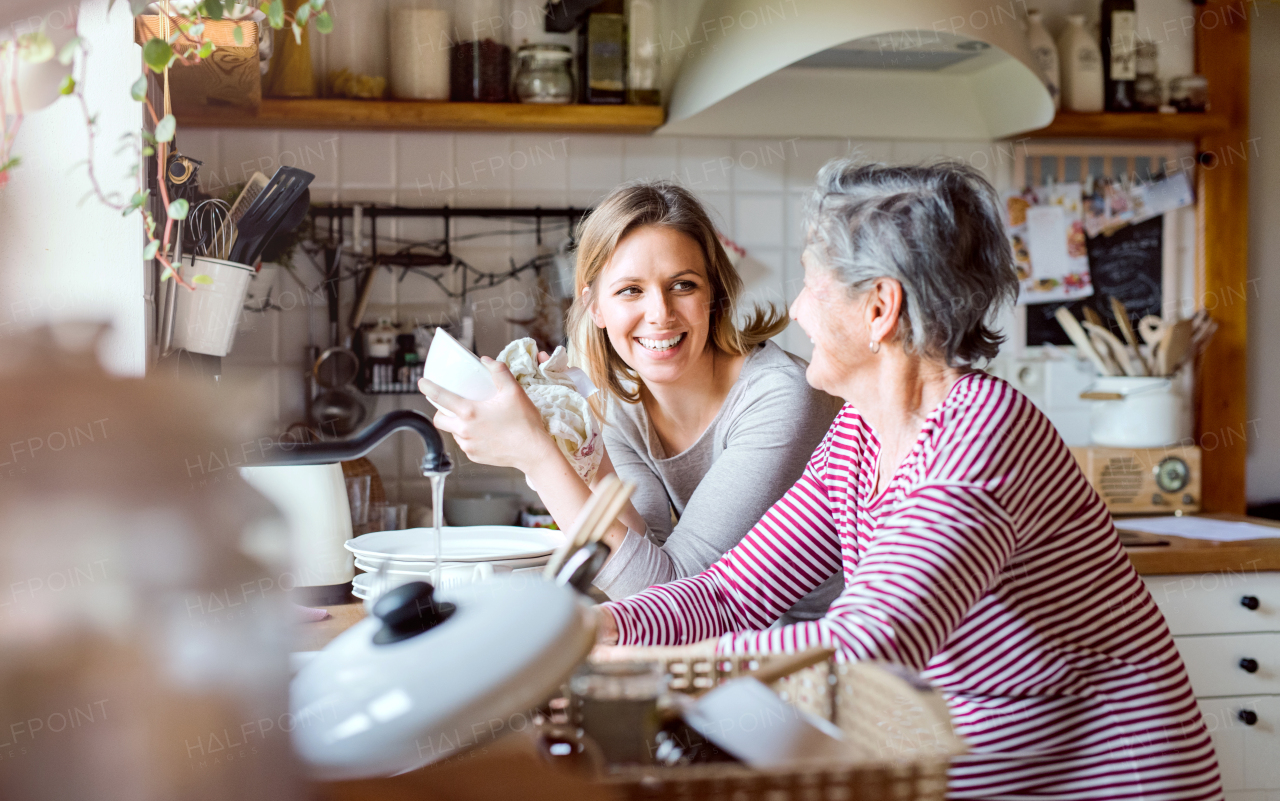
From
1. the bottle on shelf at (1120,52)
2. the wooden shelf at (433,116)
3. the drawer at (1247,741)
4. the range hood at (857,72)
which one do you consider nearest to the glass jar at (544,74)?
the wooden shelf at (433,116)

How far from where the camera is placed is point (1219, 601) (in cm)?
217

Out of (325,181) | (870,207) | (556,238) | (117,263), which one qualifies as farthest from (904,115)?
(117,263)

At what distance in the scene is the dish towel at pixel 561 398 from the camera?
1322mm

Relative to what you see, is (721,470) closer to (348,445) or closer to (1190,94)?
(348,445)

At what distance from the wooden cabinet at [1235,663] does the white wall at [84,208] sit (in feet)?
6.60

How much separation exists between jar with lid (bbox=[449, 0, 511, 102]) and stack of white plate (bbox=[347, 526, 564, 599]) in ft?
4.50

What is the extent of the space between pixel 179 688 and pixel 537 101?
221 centimetres

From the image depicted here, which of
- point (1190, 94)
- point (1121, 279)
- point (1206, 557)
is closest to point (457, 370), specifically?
point (1206, 557)

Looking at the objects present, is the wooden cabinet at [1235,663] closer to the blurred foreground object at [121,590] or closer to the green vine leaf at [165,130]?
the green vine leaf at [165,130]

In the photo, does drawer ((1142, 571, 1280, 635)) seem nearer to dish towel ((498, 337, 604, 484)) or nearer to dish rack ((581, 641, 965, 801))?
dish towel ((498, 337, 604, 484))

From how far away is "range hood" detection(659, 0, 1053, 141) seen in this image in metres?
2.09

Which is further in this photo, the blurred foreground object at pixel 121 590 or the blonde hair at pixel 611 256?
the blonde hair at pixel 611 256

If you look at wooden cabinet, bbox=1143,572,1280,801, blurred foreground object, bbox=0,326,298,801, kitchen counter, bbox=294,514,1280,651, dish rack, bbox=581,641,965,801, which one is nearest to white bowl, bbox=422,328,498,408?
dish rack, bbox=581,641,965,801

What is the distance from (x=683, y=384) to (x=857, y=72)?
1.40m
